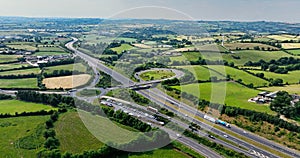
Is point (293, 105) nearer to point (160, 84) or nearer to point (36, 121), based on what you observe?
point (160, 84)

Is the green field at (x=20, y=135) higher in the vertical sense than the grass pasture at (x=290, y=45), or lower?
lower

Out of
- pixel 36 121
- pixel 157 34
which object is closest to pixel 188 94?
pixel 36 121

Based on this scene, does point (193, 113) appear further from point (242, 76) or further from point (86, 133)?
point (242, 76)

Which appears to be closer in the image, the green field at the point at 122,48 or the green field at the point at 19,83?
the green field at the point at 19,83

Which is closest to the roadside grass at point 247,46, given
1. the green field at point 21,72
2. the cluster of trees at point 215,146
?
the green field at point 21,72

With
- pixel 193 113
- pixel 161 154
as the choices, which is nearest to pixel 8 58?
pixel 193 113

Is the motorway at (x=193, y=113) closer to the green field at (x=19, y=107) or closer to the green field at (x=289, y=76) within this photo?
the green field at (x=19, y=107)

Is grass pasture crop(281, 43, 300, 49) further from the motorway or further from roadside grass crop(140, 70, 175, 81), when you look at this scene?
the motorway
